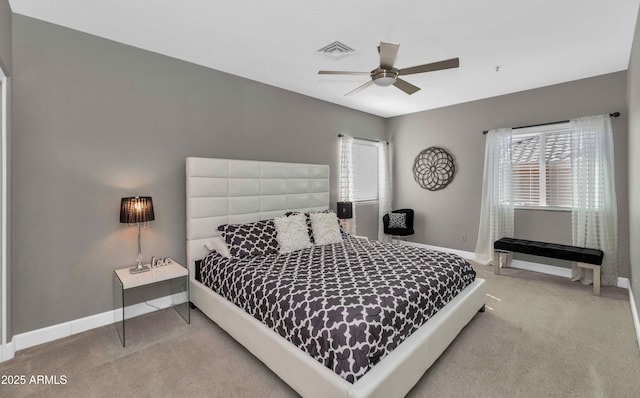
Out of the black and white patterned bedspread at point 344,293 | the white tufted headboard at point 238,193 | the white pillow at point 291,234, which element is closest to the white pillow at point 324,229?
the white pillow at point 291,234

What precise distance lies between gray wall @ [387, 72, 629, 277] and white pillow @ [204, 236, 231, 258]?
13.2 feet

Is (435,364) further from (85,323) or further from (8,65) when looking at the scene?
(8,65)

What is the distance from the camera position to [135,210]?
285cm

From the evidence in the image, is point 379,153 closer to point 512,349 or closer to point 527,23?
point 527,23

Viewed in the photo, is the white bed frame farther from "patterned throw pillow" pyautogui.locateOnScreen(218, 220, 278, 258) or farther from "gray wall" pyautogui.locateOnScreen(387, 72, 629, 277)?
"gray wall" pyautogui.locateOnScreen(387, 72, 629, 277)

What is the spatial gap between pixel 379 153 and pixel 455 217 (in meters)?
1.91

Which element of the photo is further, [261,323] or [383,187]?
[383,187]

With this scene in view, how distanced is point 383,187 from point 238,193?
3.30m

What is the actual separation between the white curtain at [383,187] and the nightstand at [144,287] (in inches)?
153

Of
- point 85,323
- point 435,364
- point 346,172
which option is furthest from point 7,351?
point 346,172

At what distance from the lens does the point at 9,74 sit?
2426mm

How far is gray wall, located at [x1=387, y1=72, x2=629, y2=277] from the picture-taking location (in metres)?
3.86

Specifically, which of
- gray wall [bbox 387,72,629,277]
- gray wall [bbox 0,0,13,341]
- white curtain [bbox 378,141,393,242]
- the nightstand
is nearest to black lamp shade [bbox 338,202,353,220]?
white curtain [bbox 378,141,393,242]

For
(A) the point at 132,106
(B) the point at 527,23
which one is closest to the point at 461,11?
(B) the point at 527,23
